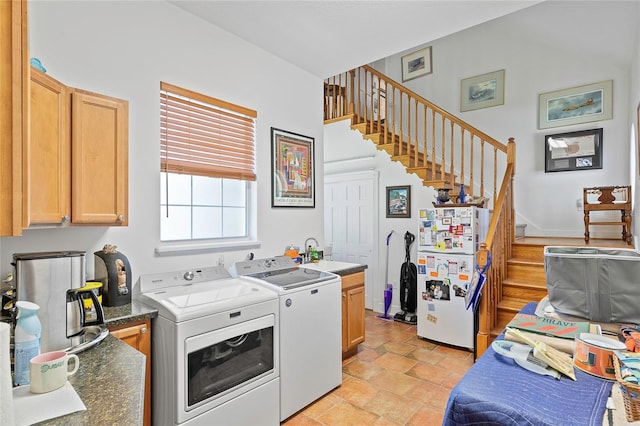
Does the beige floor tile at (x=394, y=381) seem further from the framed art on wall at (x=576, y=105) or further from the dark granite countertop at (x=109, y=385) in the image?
the framed art on wall at (x=576, y=105)

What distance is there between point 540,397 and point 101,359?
1545 mm

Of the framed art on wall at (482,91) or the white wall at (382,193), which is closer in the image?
the white wall at (382,193)

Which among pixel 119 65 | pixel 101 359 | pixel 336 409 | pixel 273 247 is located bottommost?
pixel 336 409

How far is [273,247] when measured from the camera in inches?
123

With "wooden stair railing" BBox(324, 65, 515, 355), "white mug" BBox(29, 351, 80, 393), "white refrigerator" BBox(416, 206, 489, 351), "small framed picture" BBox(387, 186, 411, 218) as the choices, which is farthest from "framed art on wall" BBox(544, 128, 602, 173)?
"white mug" BBox(29, 351, 80, 393)

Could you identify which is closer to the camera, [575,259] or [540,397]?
[540,397]

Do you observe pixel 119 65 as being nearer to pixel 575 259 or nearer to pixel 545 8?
pixel 575 259

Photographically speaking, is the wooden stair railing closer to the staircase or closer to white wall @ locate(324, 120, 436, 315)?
the staircase

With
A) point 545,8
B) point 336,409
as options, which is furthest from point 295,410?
point 545,8

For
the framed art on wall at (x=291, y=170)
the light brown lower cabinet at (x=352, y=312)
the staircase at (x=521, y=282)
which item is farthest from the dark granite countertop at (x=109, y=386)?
the staircase at (x=521, y=282)

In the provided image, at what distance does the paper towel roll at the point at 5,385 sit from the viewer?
73 cm

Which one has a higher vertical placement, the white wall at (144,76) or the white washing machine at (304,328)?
the white wall at (144,76)

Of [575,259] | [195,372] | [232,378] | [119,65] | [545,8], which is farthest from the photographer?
[545,8]

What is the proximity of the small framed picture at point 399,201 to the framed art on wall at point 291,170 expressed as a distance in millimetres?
1782
